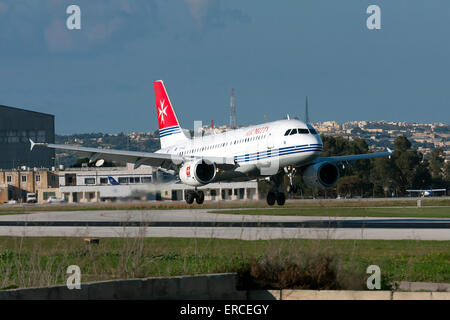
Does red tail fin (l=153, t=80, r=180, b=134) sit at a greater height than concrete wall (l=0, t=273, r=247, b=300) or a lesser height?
greater

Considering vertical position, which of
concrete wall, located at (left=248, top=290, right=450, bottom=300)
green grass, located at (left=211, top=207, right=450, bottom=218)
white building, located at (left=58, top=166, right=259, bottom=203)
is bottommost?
concrete wall, located at (left=248, top=290, right=450, bottom=300)

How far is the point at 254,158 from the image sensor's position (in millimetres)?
45781

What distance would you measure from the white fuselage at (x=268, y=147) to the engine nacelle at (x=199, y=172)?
3.41ft

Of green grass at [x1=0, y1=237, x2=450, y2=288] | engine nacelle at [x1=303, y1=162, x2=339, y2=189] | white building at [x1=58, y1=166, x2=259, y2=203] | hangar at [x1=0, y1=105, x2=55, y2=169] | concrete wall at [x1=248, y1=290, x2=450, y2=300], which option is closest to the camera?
concrete wall at [x1=248, y1=290, x2=450, y2=300]

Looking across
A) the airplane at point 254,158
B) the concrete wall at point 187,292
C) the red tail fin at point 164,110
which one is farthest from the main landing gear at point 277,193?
the concrete wall at point 187,292

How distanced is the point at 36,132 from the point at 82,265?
182 meters

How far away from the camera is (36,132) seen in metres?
196

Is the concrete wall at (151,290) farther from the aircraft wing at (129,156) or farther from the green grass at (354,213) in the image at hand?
the aircraft wing at (129,156)

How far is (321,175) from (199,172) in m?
7.73

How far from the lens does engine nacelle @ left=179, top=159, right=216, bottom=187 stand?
4753 centimetres

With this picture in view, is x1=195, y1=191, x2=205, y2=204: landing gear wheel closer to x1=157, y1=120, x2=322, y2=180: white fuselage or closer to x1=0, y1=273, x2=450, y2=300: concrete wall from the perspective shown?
x1=157, y1=120, x2=322, y2=180: white fuselage

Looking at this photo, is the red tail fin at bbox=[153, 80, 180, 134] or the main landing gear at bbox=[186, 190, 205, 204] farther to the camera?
the red tail fin at bbox=[153, 80, 180, 134]

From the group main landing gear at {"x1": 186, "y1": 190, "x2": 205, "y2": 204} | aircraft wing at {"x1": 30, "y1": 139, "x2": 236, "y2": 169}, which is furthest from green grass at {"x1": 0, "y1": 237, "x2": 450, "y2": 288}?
main landing gear at {"x1": 186, "y1": 190, "x2": 205, "y2": 204}

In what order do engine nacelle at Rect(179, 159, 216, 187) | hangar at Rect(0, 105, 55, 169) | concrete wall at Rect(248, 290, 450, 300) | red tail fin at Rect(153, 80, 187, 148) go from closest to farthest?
concrete wall at Rect(248, 290, 450, 300), engine nacelle at Rect(179, 159, 216, 187), red tail fin at Rect(153, 80, 187, 148), hangar at Rect(0, 105, 55, 169)
